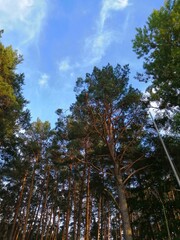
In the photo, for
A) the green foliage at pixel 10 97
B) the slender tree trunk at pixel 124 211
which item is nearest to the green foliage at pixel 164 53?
the slender tree trunk at pixel 124 211

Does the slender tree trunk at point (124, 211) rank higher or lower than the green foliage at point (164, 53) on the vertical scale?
lower

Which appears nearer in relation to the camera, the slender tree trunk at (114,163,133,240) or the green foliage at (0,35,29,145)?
the slender tree trunk at (114,163,133,240)

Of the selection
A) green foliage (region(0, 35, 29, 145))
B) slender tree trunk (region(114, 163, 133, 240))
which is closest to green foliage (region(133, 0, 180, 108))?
slender tree trunk (region(114, 163, 133, 240))

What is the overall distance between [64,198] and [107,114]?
13255 millimetres

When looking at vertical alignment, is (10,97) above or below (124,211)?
above

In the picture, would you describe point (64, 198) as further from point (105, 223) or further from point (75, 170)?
point (105, 223)

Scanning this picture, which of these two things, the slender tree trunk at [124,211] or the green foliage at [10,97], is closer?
the slender tree trunk at [124,211]

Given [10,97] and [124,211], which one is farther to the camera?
[10,97]

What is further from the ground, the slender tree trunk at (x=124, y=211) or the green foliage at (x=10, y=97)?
the green foliage at (x=10, y=97)

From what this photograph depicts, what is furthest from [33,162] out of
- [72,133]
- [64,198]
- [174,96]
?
[174,96]

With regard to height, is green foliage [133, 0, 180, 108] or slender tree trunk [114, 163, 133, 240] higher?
green foliage [133, 0, 180, 108]

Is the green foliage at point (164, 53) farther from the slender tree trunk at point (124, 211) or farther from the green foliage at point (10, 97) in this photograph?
the green foliage at point (10, 97)

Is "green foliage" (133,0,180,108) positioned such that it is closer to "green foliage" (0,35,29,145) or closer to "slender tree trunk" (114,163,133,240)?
"slender tree trunk" (114,163,133,240)

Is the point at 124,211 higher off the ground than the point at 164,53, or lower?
lower
